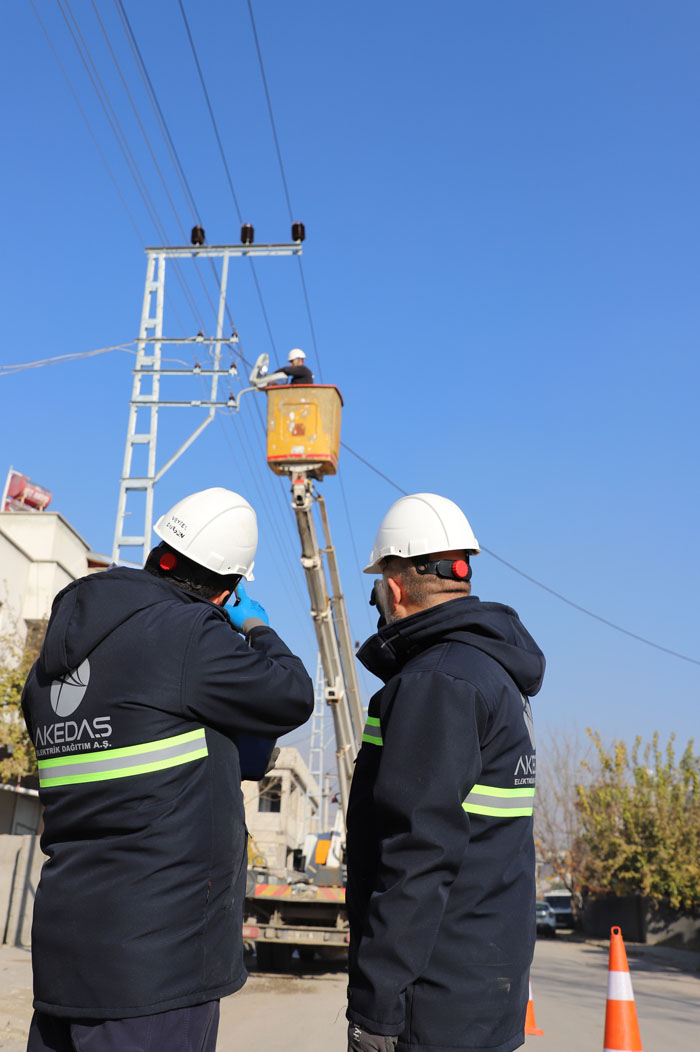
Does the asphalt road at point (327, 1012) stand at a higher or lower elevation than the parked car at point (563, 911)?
higher

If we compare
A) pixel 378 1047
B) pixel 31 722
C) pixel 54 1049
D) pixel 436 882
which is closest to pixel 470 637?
pixel 436 882

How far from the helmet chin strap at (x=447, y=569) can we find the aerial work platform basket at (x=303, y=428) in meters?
10.6

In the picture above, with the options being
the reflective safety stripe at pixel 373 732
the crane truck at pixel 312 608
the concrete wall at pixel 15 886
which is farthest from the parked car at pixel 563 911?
the reflective safety stripe at pixel 373 732

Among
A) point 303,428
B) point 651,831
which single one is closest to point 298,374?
point 303,428

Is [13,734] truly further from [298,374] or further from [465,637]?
[465,637]

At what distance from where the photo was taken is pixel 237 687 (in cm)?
273

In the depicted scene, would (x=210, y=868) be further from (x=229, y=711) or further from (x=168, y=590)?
(x=168, y=590)

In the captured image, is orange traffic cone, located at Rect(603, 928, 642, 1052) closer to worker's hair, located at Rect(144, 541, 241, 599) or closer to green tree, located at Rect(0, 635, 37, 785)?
worker's hair, located at Rect(144, 541, 241, 599)

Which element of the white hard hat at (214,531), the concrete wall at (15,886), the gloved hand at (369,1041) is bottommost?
the concrete wall at (15,886)

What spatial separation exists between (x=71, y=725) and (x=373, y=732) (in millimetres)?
871

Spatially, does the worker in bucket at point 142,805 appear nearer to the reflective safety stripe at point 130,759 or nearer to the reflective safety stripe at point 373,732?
the reflective safety stripe at point 130,759

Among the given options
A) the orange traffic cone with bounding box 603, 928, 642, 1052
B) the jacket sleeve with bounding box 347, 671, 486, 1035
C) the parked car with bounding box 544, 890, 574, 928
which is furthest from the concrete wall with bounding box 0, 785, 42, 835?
the parked car with bounding box 544, 890, 574, 928

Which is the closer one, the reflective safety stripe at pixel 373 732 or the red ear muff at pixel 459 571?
the reflective safety stripe at pixel 373 732

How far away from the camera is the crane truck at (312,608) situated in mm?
13219
